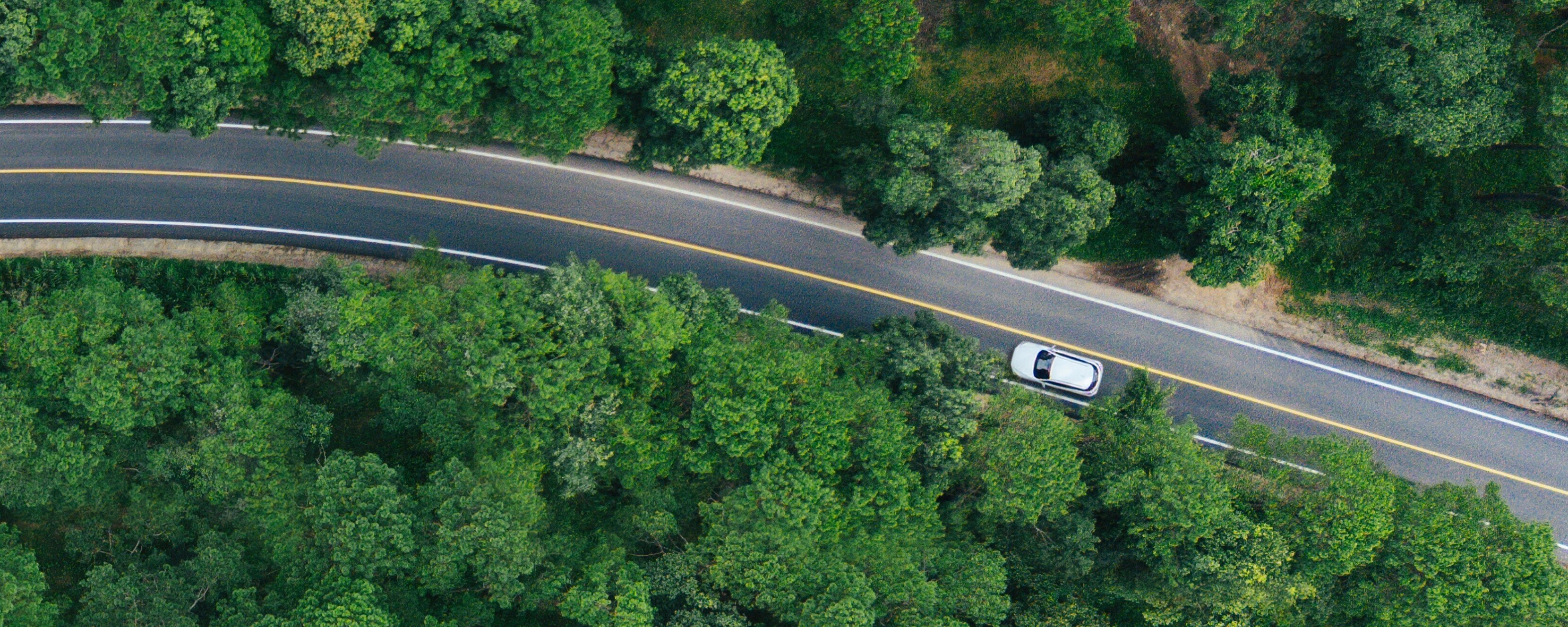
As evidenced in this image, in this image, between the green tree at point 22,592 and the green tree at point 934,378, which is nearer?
the green tree at point 22,592

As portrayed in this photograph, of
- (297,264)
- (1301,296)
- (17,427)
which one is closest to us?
(17,427)

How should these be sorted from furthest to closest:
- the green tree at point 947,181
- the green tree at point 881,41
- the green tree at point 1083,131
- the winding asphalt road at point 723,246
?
the winding asphalt road at point 723,246 < the green tree at point 1083,131 < the green tree at point 947,181 < the green tree at point 881,41

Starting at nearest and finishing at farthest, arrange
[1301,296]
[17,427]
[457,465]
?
1. [17,427]
2. [457,465]
3. [1301,296]

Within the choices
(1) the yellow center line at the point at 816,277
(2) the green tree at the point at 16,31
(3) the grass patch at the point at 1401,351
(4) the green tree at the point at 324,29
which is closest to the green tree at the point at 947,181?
(1) the yellow center line at the point at 816,277

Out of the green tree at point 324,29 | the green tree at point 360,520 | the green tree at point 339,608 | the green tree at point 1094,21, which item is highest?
the green tree at point 1094,21

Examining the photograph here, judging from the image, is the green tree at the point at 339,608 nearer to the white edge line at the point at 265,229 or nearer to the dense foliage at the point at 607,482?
the dense foliage at the point at 607,482

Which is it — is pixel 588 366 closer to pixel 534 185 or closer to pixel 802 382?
pixel 802 382

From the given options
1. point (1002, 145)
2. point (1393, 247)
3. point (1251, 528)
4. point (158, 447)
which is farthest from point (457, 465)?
point (1393, 247)

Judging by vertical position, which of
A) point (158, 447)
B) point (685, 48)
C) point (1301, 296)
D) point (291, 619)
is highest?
point (685, 48)
